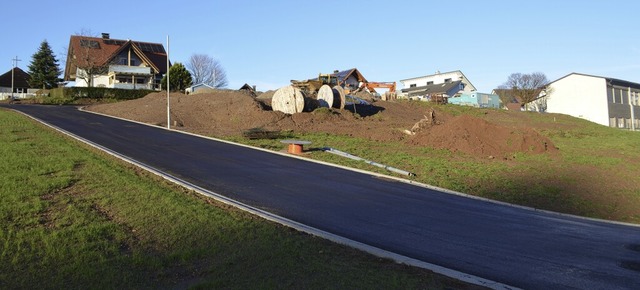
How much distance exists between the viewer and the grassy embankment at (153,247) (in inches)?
198

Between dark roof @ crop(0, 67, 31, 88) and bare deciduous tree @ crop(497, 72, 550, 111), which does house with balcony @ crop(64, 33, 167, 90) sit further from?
bare deciduous tree @ crop(497, 72, 550, 111)

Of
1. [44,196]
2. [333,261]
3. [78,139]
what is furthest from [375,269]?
[78,139]

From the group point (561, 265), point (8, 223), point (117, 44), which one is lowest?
point (561, 265)

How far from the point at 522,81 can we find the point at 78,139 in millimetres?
82077

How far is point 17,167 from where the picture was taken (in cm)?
1099

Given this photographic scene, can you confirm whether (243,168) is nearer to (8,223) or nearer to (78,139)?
(8,223)


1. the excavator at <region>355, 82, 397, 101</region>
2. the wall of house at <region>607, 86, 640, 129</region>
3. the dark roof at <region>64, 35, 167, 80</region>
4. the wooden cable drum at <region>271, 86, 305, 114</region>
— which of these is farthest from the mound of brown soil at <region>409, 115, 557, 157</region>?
the dark roof at <region>64, 35, 167, 80</region>

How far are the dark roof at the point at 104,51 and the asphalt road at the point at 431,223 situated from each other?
4992 centimetres

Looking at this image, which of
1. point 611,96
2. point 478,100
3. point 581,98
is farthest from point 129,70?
point 611,96

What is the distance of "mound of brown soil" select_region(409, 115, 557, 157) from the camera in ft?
61.2

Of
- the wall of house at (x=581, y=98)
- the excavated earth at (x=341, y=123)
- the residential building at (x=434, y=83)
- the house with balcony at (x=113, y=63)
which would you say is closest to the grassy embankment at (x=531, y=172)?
the excavated earth at (x=341, y=123)

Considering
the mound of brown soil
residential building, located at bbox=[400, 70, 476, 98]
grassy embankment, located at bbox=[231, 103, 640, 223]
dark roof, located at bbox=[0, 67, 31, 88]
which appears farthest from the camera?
dark roof, located at bbox=[0, 67, 31, 88]

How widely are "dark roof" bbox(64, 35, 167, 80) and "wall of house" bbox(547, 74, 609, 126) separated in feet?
181

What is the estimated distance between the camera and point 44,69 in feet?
219
